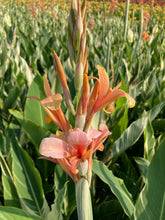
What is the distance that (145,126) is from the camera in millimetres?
904

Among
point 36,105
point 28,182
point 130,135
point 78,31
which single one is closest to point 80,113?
point 78,31

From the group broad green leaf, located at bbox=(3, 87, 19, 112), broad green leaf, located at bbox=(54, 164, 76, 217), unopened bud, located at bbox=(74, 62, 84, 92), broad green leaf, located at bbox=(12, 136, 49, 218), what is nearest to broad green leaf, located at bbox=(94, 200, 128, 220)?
broad green leaf, located at bbox=(54, 164, 76, 217)

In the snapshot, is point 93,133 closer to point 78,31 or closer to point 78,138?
point 78,138

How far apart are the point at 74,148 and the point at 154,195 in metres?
0.24

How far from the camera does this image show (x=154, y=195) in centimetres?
51

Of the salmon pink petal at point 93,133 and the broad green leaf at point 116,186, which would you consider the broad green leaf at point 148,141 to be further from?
the salmon pink petal at point 93,133

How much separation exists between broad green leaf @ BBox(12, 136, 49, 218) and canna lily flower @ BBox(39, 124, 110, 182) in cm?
34

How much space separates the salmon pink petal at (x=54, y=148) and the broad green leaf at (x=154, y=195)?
21 cm

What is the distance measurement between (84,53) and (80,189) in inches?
9.8

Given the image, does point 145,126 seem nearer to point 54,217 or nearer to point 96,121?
point 96,121

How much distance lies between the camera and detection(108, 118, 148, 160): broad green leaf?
0.91 meters

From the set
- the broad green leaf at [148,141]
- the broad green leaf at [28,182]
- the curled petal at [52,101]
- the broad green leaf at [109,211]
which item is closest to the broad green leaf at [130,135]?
the broad green leaf at [148,141]

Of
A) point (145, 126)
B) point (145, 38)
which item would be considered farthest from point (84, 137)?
point (145, 38)

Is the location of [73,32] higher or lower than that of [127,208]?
higher
